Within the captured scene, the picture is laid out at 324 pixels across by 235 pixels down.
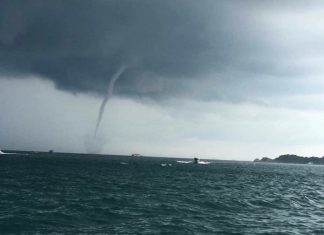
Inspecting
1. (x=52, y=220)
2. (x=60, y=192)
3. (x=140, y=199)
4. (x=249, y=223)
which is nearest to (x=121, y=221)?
(x=52, y=220)

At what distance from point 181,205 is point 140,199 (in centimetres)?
671

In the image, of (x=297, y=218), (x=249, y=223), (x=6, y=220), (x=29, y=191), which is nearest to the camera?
(x=6, y=220)

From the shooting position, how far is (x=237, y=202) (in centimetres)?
5188

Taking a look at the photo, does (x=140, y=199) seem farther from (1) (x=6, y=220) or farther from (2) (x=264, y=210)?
(1) (x=6, y=220)

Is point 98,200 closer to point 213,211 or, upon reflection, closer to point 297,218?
point 213,211

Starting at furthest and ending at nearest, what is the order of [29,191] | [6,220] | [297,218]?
[29,191] → [297,218] → [6,220]

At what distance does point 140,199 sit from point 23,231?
2224cm

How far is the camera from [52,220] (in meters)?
34.4

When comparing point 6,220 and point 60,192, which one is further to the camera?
point 60,192

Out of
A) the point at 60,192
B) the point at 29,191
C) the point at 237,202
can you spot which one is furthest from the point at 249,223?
the point at 29,191

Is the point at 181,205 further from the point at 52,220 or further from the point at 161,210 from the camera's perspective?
the point at 52,220

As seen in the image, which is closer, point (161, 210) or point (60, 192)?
point (161, 210)

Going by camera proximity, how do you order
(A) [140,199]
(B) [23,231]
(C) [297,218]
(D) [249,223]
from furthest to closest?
(A) [140,199]
(C) [297,218]
(D) [249,223]
(B) [23,231]

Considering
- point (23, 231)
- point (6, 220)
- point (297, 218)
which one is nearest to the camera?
point (23, 231)
